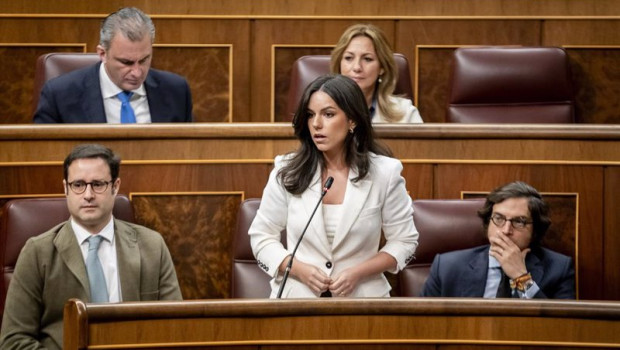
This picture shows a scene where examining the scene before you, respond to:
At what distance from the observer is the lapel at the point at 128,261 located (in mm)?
1684

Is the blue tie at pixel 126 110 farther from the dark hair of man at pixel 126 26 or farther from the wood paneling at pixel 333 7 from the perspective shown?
the wood paneling at pixel 333 7

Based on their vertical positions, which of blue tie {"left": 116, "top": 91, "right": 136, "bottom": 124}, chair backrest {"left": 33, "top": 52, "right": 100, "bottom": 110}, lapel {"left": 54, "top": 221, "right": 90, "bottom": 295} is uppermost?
chair backrest {"left": 33, "top": 52, "right": 100, "bottom": 110}

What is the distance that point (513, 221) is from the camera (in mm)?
1789

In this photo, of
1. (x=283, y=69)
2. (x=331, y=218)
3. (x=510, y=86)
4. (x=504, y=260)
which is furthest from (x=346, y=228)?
(x=283, y=69)

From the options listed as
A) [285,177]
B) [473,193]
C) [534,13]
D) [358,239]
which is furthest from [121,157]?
[534,13]

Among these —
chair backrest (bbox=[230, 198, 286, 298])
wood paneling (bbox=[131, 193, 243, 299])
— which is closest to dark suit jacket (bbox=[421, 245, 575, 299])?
chair backrest (bbox=[230, 198, 286, 298])

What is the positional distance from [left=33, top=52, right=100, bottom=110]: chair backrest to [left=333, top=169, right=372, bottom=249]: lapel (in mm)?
761

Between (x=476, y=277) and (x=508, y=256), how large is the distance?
62mm

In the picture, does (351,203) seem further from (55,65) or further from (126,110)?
(55,65)

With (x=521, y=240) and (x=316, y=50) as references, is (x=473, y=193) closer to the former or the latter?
(x=521, y=240)

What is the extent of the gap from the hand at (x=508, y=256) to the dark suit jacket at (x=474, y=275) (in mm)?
26

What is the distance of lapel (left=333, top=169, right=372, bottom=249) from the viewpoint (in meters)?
1.69

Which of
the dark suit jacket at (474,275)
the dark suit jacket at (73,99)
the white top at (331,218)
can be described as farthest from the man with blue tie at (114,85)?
the dark suit jacket at (474,275)

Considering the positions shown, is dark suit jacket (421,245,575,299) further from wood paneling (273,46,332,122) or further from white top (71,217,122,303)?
wood paneling (273,46,332,122)
